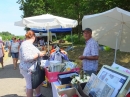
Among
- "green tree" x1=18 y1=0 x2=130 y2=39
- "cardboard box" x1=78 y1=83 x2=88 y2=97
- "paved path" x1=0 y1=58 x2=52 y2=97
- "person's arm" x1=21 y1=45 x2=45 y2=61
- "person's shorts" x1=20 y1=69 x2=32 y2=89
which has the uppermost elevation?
"green tree" x1=18 y1=0 x2=130 y2=39

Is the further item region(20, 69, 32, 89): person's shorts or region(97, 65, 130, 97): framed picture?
region(20, 69, 32, 89): person's shorts

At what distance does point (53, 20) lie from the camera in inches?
248

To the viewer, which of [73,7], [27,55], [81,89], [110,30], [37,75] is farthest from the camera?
[73,7]

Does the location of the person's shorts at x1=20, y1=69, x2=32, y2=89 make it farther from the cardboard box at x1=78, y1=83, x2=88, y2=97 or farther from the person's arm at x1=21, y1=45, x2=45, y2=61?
the cardboard box at x1=78, y1=83, x2=88, y2=97

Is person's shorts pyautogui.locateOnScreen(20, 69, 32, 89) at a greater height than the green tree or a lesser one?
lesser

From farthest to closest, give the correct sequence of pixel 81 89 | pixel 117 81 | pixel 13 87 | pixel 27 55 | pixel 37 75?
1. pixel 13 87
2. pixel 37 75
3. pixel 27 55
4. pixel 81 89
5. pixel 117 81

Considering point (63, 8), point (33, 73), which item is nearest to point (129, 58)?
point (33, 73)

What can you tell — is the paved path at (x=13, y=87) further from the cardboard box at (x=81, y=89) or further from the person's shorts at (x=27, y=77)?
the cardboard box at (x=81, y=89)

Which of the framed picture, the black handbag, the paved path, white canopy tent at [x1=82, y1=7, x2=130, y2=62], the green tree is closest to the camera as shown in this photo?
the framed picture

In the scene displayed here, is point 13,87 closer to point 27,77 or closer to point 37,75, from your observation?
point 27,77

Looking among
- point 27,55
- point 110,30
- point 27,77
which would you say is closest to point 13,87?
point 27,77

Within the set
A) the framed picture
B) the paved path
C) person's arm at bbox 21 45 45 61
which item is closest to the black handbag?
person's arm at bbox 21 45 45 61

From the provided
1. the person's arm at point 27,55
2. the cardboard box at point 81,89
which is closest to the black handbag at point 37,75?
the person's arm at point 27,55

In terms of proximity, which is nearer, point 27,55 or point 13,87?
point 27,55
